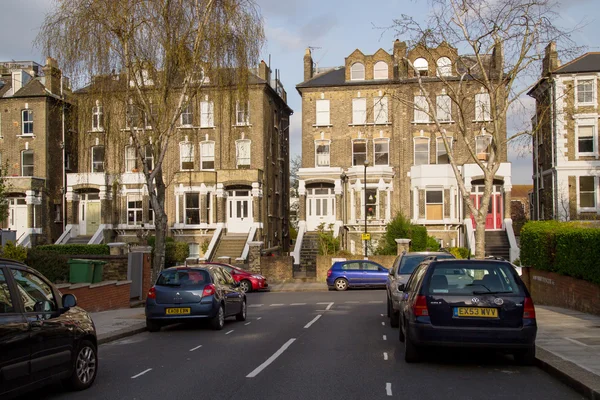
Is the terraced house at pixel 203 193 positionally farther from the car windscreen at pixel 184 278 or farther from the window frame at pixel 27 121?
the car windscreen at pixel 184 278

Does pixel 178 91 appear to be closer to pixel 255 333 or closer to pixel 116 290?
pixel 116 290

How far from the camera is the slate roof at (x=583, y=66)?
3891 cm

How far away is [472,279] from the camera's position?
1020 centimetres

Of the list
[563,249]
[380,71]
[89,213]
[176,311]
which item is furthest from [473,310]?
[89,213]

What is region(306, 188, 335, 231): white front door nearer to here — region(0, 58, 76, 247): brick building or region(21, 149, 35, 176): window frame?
region(0, 58, 76, 247): brick building

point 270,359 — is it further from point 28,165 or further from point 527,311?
point 28,165

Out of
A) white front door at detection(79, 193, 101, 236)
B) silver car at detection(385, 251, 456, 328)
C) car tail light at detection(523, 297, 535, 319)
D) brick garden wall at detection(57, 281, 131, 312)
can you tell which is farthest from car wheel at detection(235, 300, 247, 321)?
white front door at detection(79, 193, 101, 236)

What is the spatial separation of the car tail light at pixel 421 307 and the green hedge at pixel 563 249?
765 cm

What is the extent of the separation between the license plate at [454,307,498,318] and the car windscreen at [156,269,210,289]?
25.0 ft

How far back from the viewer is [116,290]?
2138 cm

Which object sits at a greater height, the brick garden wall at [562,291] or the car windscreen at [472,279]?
the car windscreen at [472,279]

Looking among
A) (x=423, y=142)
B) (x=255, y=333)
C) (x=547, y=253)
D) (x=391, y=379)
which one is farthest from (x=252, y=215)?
(x=391, y=379)

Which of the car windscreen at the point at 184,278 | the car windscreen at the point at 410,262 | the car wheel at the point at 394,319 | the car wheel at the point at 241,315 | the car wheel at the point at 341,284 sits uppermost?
the car windscreen at the point at 410,262

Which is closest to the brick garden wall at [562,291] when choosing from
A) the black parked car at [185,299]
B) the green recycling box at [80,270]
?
the black parked car at [185,299]
